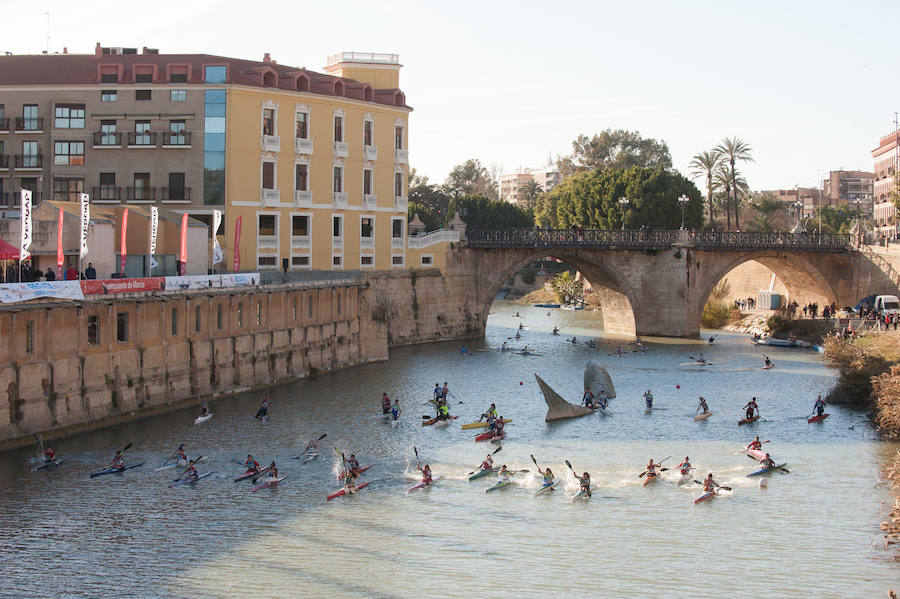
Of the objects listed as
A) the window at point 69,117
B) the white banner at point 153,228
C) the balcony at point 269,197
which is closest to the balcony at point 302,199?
the balcony at point 269,197

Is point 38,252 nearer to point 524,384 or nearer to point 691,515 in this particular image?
point 524,384

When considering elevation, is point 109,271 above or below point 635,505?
above

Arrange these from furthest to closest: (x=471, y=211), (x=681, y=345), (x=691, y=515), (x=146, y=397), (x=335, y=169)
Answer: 1. (x=471, y=211)
2. (x=681, y=345)
3. (x=335, y=169)
4. (x=146, y=397)
5. (x=691, y=515)

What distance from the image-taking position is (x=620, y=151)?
187 m

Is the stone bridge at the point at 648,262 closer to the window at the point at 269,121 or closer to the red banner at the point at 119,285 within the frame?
the window at the point at 269,121

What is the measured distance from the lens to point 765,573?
34.6 metres

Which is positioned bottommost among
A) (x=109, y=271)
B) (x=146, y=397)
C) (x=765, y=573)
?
(x=765, y=573)

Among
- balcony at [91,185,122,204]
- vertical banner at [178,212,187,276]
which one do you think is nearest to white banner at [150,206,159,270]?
vertical banner at [178,212,187,276]

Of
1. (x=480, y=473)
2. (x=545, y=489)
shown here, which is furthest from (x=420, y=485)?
(x=545, y=489)

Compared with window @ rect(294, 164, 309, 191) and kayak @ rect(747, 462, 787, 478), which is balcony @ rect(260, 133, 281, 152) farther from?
kayak @ rect(747, 462, 787, 478)

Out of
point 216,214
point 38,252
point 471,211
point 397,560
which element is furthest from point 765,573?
point 471,211

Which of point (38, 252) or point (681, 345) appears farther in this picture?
point (681, 345)

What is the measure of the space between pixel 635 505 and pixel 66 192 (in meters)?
56.6

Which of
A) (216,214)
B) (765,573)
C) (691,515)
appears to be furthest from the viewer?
(216,214)
